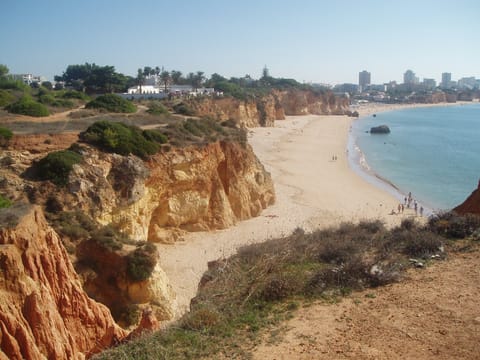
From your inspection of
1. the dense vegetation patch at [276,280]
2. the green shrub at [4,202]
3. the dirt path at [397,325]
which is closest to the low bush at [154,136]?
the green shrub at [4,202]

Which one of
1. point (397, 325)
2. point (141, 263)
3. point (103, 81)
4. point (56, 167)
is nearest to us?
point (397, 325)

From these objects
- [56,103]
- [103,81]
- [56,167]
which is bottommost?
[56,167]

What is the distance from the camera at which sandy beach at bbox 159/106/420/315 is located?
21.5 m

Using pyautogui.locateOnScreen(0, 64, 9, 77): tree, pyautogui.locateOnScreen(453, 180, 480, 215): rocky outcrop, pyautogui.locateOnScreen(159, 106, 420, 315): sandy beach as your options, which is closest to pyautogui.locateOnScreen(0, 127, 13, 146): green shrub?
pyautogui.locateOnScreen(159, 106, 420, 315): sandy beach

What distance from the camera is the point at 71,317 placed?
39.4ft

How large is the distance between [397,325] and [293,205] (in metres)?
23.2

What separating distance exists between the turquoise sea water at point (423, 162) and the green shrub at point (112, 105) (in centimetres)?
2445

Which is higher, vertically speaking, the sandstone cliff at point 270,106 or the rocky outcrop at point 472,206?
the sandstone cliff at point 270,106

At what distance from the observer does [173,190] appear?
2472 centimetres

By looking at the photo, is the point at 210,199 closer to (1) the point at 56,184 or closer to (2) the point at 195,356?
(1) the point at 56,184

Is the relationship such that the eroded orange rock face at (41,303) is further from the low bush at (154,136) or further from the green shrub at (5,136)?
the low bush at (154,136)

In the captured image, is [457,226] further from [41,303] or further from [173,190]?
[173,190]

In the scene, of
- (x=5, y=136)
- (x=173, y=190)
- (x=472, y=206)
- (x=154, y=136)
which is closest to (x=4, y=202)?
(x=5, y=136)

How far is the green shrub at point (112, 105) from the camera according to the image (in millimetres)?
35938
